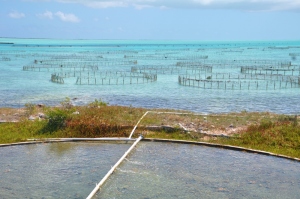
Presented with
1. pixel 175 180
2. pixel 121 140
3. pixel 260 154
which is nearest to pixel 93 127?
pixel 121 140

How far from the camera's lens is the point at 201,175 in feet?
36.9

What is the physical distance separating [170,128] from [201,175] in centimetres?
500

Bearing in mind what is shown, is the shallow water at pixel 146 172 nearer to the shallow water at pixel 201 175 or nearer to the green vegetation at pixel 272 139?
the shallow water at pixel 201 175

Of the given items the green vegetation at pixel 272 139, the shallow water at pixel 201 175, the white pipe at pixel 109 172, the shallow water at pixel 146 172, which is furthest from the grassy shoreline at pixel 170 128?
the white pipe at pixel 109 172

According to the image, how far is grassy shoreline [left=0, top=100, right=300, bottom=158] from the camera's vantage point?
1418cm

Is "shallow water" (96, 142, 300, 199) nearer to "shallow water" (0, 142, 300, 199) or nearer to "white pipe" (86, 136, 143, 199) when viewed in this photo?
"shallow water" (0, 142, 300, 199)

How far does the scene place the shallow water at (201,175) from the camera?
9922 millimetres

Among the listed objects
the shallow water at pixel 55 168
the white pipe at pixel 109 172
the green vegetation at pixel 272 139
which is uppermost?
the green vegetation at pixel 272 139

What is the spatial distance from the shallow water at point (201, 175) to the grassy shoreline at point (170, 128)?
1283mm

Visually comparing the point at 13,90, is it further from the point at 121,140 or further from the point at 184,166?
the point at 184,166

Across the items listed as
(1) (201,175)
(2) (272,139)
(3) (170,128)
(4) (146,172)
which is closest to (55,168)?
(4) (146,172)

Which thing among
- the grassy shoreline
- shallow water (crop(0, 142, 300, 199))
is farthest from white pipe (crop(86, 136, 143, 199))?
the grassy shoreline

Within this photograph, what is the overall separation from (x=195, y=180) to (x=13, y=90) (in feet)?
99.0

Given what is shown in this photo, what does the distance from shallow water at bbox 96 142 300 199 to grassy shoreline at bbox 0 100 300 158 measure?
1.28 meters
